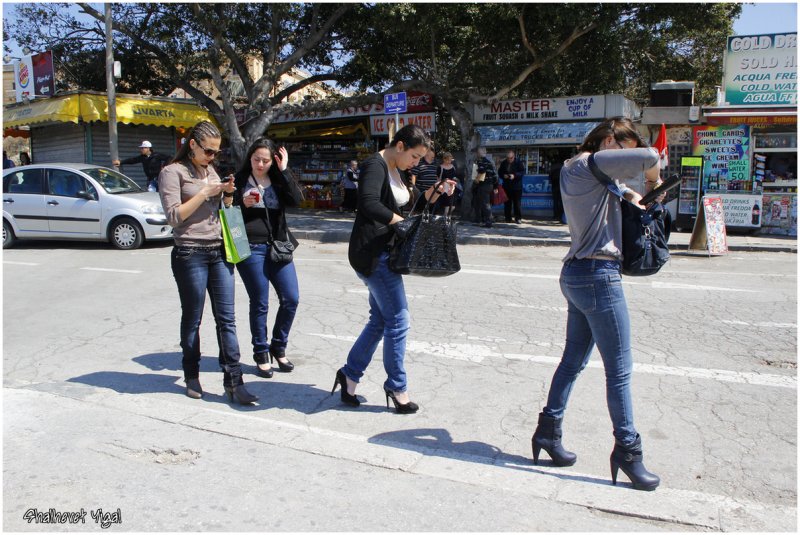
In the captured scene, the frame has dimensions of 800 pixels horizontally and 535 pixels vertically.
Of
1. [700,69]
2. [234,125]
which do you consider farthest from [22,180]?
[700,69]

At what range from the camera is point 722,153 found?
15.8 m

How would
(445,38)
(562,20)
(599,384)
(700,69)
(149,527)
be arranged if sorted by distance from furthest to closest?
(700,69) < (445,38) < (562,20) < (599,384) < (149,527)

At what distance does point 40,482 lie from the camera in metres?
3.41

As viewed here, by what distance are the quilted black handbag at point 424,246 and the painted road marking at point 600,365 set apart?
67.8 inches

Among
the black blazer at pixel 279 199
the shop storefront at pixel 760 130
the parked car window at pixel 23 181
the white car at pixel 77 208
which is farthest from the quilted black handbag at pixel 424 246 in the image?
the shop storefront at pixel 760 130

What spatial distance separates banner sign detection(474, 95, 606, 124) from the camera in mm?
17719

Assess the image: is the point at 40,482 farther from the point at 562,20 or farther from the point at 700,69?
the point at 700,69

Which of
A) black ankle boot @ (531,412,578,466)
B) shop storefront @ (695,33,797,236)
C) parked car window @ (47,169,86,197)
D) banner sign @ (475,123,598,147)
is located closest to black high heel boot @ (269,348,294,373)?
black ankle boot @ (531,412,578,466)

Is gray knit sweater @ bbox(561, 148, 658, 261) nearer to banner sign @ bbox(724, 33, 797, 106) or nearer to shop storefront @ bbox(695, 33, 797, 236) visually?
Answer: shop storefront @ bbox(695, 33, 797, 236)

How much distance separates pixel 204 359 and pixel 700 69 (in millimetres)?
22492

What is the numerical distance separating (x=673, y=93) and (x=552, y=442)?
14873 mm

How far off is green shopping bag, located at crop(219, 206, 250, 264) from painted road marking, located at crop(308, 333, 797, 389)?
184cm

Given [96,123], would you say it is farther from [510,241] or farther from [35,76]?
[510,241]

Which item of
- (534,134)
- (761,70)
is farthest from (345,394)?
(534,134)
